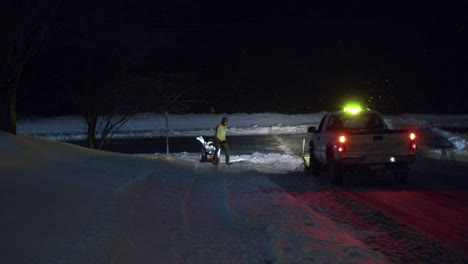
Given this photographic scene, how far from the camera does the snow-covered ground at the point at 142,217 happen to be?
6.05 m

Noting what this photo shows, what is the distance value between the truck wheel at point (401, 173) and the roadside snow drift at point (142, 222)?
137 inches

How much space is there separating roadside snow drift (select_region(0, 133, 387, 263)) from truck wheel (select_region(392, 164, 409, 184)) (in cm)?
349

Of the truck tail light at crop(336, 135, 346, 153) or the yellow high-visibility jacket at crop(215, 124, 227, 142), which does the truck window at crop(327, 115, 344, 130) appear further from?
the yellow high-visibility jacket at crop(215, 124, 227, 142)

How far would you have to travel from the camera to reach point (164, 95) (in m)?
26.4

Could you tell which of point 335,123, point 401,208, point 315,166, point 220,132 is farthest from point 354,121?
point 401,208

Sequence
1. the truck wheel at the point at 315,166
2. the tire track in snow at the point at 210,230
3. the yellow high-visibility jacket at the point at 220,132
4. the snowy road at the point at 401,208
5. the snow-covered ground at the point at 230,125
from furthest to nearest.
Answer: the snow-covered ground at the point at 230,125, the yellow high-visibility jacket at the point at 220,132, the truck wheel at the point at 315,166, the snowy road at the point at 401,208, the tire track in snow at the point at 210,230

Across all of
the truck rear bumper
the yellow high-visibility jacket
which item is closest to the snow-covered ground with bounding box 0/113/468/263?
the truck rear bumper

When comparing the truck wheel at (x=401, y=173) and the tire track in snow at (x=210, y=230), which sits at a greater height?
the truck wheel at (x=401, y=173)

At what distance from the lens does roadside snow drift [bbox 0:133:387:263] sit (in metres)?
5.99

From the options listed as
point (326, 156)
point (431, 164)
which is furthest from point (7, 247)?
point (431, 164)

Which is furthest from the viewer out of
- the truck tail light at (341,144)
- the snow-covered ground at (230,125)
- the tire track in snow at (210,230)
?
the snow-covered ground at (230,125)

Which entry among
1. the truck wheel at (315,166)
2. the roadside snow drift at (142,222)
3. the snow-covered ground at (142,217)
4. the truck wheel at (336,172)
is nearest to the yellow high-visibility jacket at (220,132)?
the truck wheel at (315,166)

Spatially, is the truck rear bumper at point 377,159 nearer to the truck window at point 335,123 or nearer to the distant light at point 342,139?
the distant light at point 342,139

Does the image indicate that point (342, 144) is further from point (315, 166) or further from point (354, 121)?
point (315, 166)
